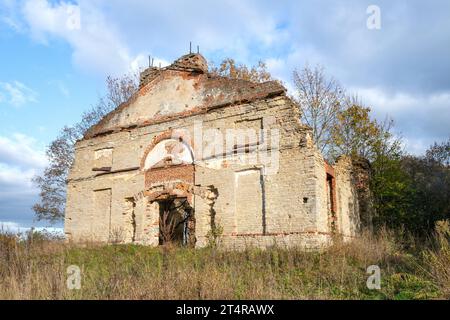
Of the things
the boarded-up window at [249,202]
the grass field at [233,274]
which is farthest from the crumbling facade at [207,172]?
the grass field at [233,274]

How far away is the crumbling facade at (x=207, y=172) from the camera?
11922 millimetres

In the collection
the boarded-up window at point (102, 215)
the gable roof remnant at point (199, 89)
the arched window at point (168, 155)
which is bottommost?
the boarded-up window at point (102, 215)

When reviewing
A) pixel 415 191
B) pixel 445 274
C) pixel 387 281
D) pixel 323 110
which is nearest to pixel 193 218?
pixel 387 281

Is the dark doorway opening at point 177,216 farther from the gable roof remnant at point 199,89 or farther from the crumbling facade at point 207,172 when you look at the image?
the gable roof remnant at point 199,89

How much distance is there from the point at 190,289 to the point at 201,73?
420 inches

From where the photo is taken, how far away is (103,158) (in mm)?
16562

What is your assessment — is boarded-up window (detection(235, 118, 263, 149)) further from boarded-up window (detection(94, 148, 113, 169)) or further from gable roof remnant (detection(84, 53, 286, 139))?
boarded-up window (detection(94, 148, 113, 169))

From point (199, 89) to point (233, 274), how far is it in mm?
8749

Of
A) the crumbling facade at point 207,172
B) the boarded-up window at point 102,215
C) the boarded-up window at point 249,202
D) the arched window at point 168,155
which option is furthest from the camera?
the boarded-up window at point 102,215

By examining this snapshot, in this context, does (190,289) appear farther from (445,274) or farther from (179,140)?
(179,140)

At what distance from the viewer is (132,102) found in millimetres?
16359

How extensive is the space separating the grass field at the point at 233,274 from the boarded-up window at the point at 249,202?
3.18 ft

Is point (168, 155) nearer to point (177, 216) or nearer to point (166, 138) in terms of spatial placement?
point (166, 138)

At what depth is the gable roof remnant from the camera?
1313 cm
